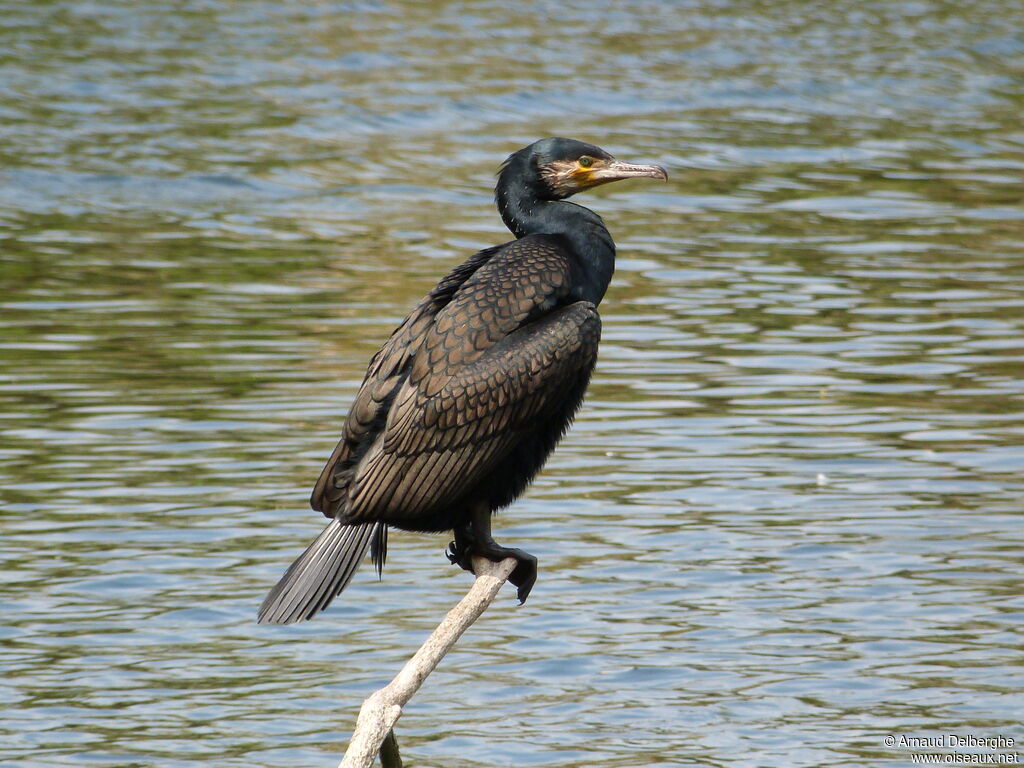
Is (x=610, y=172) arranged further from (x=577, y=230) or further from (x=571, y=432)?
(x=571, y=432)

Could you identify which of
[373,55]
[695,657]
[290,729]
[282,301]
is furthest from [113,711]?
[373,55]

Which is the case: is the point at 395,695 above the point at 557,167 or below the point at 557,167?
below

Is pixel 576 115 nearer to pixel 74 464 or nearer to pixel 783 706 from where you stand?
pixel 74 464

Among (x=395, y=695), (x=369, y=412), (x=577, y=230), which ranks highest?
(x=577, y=230)

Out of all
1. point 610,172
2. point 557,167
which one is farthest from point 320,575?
point 610,172

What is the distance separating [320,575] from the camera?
223 inches

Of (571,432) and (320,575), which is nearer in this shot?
(320,575)

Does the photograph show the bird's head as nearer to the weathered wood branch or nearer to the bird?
the bird

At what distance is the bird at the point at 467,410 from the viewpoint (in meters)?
5.69

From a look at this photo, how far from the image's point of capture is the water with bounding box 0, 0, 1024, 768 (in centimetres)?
739

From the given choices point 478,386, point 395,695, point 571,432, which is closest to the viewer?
point 395,695
